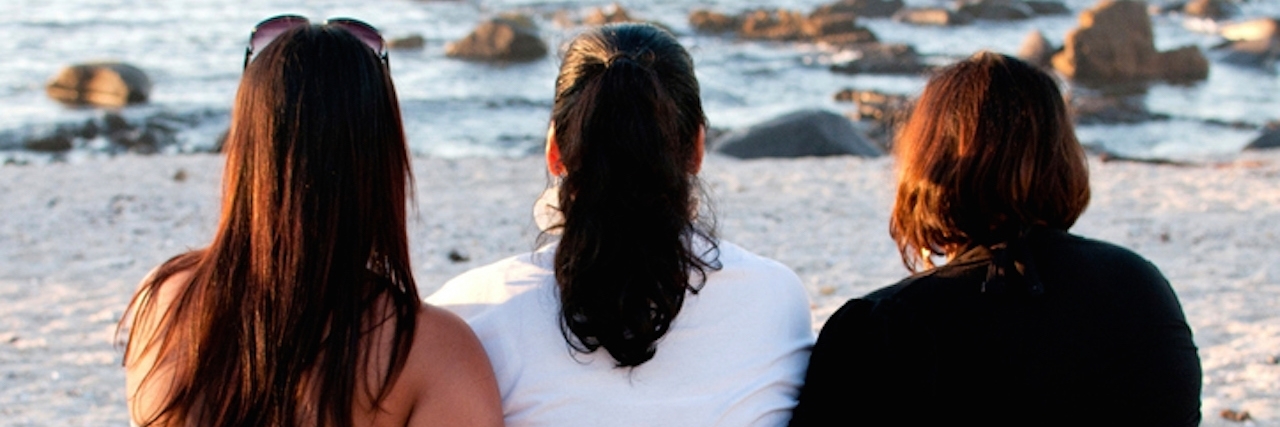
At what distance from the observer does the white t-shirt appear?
2164 millimetres

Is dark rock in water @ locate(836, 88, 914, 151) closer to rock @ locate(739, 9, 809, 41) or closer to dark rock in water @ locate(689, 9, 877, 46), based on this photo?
dark rock in water @ locate(689, 9, 877, 46)

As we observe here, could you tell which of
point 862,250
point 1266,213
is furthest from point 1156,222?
point 862,250

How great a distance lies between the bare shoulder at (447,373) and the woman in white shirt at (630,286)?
22 centimetres

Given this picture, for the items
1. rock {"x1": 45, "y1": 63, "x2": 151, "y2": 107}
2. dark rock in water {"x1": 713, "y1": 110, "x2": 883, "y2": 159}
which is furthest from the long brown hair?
rock {"x1": 45, "y1": 63, "x2": 151, "y2": 107}

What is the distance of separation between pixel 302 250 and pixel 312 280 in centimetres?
5

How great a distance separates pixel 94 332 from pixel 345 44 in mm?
4599

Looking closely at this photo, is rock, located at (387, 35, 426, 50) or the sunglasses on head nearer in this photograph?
the sunglasses on head

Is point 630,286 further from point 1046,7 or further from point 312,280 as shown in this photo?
point 1046,7

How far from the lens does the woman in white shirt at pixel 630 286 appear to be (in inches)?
81.4

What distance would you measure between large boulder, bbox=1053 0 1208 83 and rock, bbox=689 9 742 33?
993 cm

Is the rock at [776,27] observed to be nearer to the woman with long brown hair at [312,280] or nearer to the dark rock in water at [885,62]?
the dark rock in water at [885,62]

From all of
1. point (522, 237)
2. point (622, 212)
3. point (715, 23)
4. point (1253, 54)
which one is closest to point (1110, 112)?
point (1253, 54)

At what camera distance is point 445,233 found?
803cm

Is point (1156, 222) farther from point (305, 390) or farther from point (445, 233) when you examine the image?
point (305, 390)
